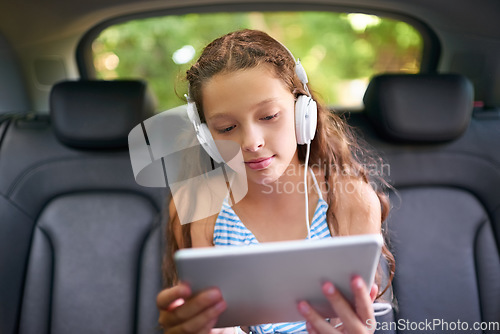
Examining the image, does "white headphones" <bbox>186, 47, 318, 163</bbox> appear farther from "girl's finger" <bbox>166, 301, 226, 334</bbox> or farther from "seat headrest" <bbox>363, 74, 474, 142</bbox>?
"seat headrest" <bbox>363, 74, 474, 142</bbox>

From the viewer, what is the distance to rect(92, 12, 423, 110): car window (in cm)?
218

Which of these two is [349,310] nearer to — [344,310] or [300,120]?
[344,310]

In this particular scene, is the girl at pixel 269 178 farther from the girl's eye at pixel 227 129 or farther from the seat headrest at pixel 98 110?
the seat headrest at pixel 98 110

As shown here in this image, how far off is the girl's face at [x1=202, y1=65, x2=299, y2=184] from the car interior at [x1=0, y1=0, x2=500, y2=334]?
1.75ft

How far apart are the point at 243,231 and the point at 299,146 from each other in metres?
0.28

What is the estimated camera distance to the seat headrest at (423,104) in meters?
1.51

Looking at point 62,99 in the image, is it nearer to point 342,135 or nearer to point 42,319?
point 42,319

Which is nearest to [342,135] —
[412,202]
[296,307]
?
[412,202]

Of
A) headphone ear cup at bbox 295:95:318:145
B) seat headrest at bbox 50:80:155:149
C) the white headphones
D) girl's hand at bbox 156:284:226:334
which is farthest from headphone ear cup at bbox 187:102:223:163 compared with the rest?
seat headrest at bbox 50:80:155:149

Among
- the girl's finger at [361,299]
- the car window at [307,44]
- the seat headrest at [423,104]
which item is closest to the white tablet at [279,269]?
the girl's finger at [361,299]

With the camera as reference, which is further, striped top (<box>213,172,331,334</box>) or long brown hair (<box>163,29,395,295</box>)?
striped top (<box>213,172,331,334</box>)

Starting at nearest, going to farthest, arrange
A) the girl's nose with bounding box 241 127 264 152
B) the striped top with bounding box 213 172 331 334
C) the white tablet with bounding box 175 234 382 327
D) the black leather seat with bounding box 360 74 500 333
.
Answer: the white tablet with bounding box 175 234 382 327 → the girl's nose with bounding box 241 127 264 152 → the striped top with bounding box 213 172 331 334 → the black leather seat with bounding box 360 74 500 333

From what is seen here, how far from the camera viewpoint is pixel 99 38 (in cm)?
213

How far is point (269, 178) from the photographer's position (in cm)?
115
